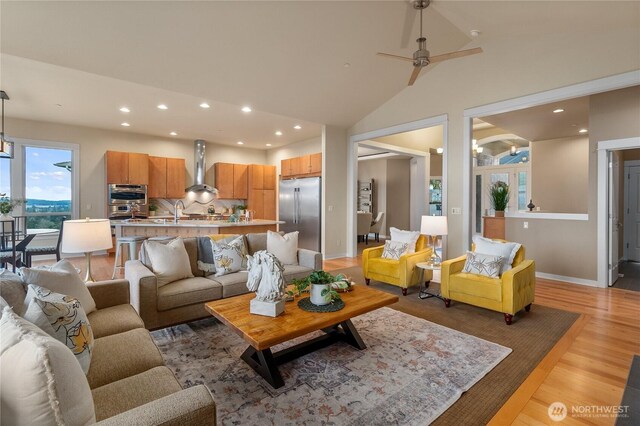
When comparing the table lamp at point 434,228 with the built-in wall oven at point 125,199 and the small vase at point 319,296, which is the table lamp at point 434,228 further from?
the built-in wall oven at point 125,199

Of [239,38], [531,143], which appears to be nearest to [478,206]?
[531,143]

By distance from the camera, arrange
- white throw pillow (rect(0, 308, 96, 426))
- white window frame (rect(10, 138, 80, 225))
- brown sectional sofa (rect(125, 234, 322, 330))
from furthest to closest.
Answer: white window frame (rect(10, 138, 80, 225)), brown sectional sofa (rect(125, 234, 322, 330)), white throw pillow (rect(0, 308, 96, 426))

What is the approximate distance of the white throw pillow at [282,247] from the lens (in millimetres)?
3949

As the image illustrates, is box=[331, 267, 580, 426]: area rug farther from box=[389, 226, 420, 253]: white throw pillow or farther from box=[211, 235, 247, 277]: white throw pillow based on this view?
box=[211, 235, 247, 277]: white throw pillow

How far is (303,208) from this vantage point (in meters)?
7.44

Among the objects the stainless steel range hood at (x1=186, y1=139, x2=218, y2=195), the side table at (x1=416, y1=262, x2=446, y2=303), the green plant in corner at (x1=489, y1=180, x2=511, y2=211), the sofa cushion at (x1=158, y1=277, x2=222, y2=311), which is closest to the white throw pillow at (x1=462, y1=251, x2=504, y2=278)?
the side table at (x1=416, y1=262, x2=446, y2=303)

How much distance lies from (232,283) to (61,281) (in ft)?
4.75

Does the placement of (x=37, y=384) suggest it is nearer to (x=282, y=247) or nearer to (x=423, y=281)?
(x=282, y=247)

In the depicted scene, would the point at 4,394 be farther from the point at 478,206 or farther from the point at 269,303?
the point at 478,206

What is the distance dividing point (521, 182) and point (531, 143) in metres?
1.01

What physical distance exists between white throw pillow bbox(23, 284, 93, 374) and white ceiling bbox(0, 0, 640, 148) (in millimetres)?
2983

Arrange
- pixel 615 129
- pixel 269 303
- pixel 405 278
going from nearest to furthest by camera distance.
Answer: pixel 269 303 < pixel 405 278 < pixel 615 129

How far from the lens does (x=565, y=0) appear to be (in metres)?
3.26

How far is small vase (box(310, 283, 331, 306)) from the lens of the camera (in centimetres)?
241
